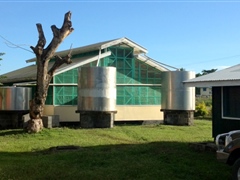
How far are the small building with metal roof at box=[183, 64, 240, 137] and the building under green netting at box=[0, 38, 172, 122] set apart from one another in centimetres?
1132

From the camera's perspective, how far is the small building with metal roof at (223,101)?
12.4m

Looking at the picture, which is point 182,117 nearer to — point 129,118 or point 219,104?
point 129,118

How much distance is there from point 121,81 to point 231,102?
1271 centimetres

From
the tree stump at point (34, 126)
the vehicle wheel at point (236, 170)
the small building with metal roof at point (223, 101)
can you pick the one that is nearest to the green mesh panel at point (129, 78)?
the tree stump at point (34, 126)

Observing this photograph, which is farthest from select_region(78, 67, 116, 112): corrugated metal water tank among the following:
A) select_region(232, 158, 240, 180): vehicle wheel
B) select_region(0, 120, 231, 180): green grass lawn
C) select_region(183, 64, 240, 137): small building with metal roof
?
select_region(232, 158, 240, 180): vehicle wheel

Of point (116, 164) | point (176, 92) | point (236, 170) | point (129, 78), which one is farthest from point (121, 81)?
point (236, 170)

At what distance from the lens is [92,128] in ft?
67.7

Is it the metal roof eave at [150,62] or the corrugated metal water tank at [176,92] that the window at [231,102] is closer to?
A: the corrugated metal water tank at [176,92]

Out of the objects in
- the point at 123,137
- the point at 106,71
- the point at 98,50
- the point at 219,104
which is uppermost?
the point at 98,50

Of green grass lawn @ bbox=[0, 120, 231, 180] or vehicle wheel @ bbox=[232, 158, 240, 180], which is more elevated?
vehicle wheel @ bbox=[232, 158, 240, 180]

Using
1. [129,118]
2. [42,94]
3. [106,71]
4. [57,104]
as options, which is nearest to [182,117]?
[129,118]

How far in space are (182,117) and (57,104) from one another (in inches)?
310

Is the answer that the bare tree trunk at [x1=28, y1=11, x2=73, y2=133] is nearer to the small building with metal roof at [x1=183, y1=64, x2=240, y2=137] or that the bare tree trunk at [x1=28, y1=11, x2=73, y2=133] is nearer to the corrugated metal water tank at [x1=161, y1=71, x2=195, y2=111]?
the small building with metal roof at [x1=183, y1=64, x2=240, y2=137]

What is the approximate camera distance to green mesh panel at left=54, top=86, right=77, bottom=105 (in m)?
23.0
